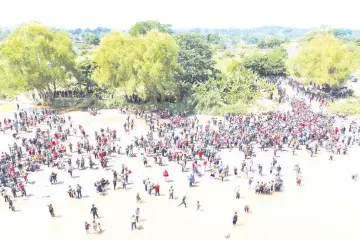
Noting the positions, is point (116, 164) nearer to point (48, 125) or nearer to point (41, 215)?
point (41, 215)

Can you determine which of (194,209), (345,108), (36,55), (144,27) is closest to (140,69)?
(36,55)

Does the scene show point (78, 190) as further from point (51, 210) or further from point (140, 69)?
point (140, 69)

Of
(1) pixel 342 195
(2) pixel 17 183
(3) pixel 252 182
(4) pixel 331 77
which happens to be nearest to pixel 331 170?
(1) pixel 342 195

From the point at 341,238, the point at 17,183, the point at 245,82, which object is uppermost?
the point at 245,82

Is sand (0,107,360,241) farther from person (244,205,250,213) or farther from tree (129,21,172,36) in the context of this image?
tree (129,21,172,36)

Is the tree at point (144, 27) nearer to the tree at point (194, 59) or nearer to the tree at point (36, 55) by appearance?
the tree at point (194, 59)

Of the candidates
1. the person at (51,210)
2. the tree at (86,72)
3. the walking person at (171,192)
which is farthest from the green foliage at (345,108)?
the person at (51,210)
